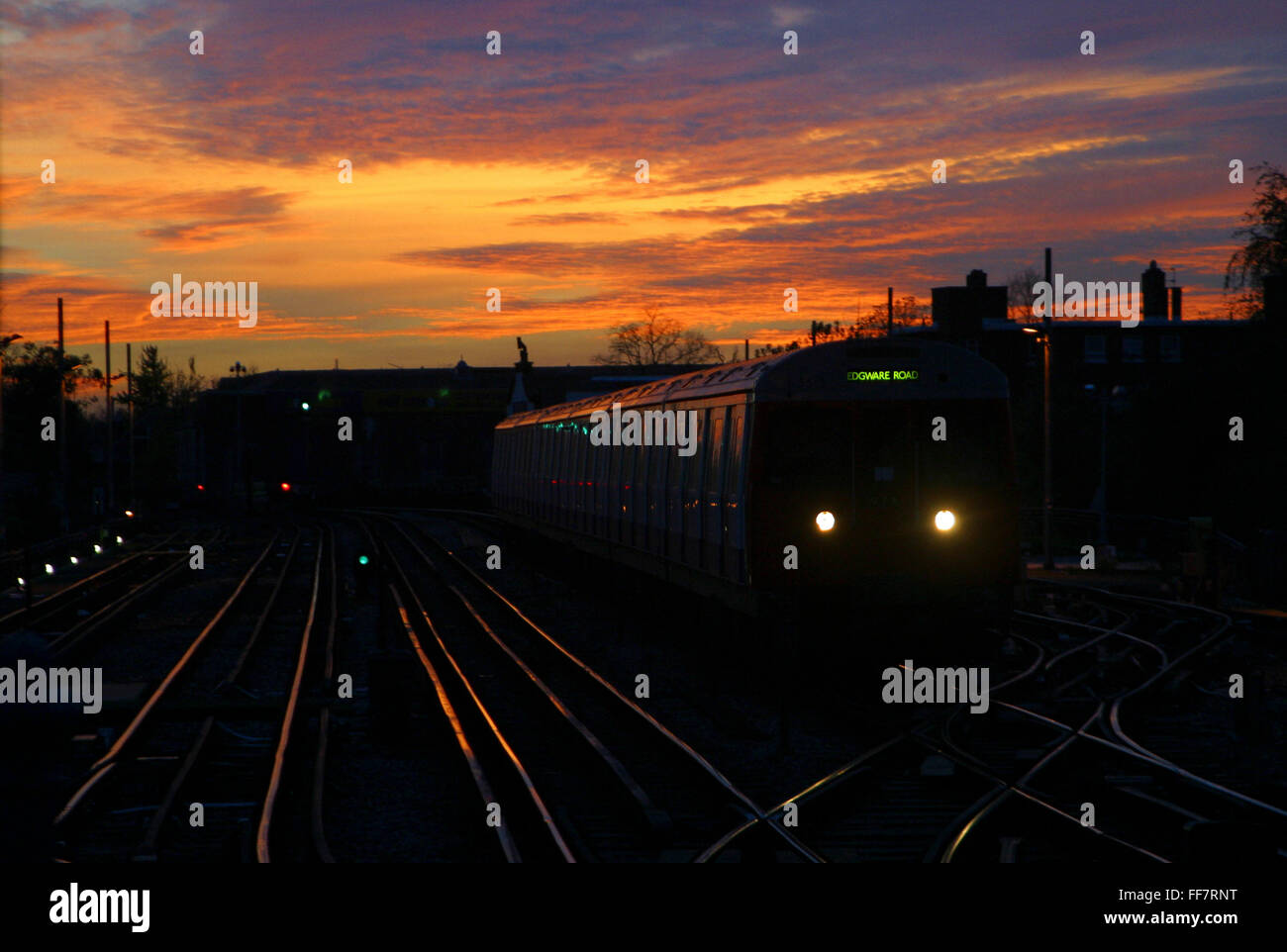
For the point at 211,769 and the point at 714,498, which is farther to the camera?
the point at 714,498

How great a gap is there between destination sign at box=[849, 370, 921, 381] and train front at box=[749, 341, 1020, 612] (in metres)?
0.01

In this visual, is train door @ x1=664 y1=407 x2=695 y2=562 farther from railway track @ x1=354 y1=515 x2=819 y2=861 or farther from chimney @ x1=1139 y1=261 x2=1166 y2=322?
chimney @ x1=1139 y1=261 x2=1166 y2=322

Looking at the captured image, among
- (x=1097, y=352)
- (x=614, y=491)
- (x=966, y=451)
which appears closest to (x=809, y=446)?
(x=966, y=451)

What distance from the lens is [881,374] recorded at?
14.6 meters

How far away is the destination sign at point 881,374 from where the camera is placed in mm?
14531

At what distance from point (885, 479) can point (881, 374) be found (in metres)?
1.05

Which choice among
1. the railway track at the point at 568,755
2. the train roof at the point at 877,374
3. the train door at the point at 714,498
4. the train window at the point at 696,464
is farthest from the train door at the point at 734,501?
the railway track at the point at 568,755

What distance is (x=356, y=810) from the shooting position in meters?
10.3

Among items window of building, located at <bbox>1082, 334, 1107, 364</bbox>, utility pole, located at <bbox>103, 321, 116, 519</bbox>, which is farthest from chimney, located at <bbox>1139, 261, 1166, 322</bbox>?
utility pole, located at <bbox>103, 321, 116, 519</bbox>

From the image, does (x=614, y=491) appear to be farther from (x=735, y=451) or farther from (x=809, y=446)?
(x=809, y=446)
